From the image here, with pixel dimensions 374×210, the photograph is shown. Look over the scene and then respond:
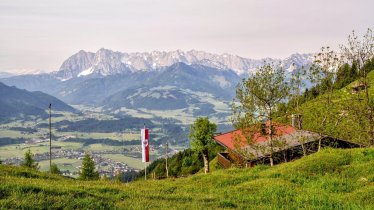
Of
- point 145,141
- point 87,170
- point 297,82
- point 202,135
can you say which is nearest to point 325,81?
point 297,82

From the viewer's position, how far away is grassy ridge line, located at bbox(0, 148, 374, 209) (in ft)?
47.8

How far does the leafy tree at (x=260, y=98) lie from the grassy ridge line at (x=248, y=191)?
15664 mm

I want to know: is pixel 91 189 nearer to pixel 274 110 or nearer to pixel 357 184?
pixel 357 184

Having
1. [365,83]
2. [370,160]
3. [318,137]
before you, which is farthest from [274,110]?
[370,160]

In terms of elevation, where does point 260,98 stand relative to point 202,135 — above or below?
above

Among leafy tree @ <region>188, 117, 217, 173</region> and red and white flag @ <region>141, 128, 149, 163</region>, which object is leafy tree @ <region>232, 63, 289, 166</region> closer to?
red and white flag @ <region>141, 128, 149, 163</region>

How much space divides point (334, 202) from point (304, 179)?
6032 millimetres

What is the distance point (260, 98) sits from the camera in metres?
42.7

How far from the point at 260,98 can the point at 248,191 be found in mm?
23649

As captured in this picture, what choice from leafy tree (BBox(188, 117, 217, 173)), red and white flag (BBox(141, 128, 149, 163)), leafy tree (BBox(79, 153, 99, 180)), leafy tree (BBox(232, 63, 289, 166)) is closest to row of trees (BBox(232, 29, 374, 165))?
leafy tree (BBox(232, 63, 289, 166))

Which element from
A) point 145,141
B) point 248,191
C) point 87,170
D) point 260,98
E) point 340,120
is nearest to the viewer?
point 248,191

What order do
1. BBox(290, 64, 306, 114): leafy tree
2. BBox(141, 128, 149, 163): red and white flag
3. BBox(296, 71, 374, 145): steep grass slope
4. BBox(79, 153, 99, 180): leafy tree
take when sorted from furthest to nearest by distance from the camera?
BBox(79, 153, 99, 180): leafy tree → BBox(141, 128, 149, 163): red and white flag → BBox(296, 71, 374, 145): steep grass slope → BBox(290, 64, 306, 114): leafy tree

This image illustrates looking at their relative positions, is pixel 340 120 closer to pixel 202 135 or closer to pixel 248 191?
pixel 248 191

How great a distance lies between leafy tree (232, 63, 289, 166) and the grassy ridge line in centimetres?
1566
